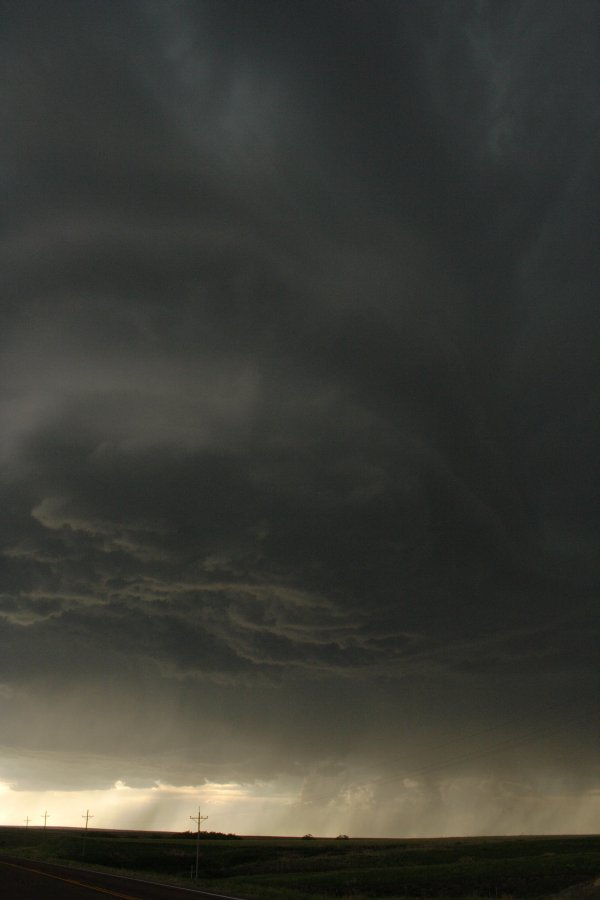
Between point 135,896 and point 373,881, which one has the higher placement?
point 135,896

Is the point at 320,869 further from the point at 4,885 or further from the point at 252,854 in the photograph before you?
the point at 4,885

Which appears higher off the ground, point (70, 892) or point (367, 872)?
point (70, 892)

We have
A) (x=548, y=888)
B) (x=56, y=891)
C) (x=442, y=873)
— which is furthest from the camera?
(x=442, y=873)

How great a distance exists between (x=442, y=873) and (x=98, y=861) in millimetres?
59809

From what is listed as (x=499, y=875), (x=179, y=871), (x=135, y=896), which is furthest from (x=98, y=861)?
(x=135, y=896)

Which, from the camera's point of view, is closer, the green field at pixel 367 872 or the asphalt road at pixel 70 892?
the asphalt road at pixel 70 892

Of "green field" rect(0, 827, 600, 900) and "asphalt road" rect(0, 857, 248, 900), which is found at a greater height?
"asphalt road" rect(0, 857, 248, 900)

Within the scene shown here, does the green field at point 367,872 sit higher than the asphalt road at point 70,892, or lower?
lower

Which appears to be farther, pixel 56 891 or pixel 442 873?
pixel 442 873

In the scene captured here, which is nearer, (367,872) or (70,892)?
(70,892)

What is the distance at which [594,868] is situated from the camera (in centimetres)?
7944

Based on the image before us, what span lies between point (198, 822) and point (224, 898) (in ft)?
187

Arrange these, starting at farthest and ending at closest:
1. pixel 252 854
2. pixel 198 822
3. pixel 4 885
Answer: pixel 252 854 < pixel 198 822 < pixel 4 885

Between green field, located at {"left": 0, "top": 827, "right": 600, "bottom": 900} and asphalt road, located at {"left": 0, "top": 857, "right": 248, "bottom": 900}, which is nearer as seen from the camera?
asphalt road, located at {"left": 0, "top": 857, "right": 248, "bottom": 900}
